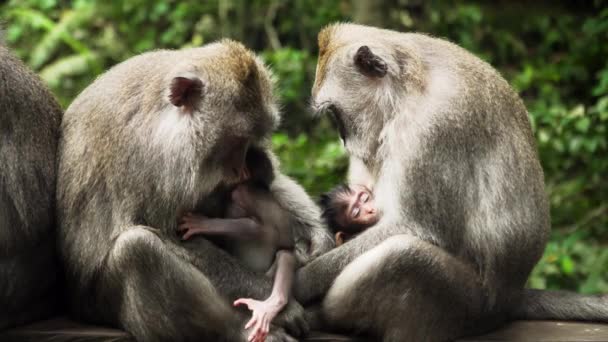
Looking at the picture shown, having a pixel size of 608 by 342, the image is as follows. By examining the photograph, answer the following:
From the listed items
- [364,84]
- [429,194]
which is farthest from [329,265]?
[364,84]

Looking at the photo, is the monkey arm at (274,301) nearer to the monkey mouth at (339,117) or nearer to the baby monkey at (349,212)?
the baby monkey at (349,212)

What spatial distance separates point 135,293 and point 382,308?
134 cm

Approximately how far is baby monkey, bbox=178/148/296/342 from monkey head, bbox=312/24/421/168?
1.75 feet

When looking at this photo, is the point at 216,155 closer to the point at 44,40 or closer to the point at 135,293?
the point at 135,293

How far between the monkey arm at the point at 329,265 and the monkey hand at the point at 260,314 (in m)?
0.32

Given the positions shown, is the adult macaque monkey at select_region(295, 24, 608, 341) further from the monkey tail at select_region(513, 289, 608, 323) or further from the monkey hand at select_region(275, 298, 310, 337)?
the monkey hand at select_region(275, 298, 310, 337)

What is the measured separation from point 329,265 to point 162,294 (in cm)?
95

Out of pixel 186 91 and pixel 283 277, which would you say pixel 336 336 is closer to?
pixel 283 277

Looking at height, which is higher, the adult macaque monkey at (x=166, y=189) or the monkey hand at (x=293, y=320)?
the adult macaque monkey at (x=166, y=189)

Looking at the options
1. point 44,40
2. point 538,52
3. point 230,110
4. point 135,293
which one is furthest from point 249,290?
point 538,52

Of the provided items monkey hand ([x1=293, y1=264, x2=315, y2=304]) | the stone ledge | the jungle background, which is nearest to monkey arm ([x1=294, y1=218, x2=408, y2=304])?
monkey hand ([x1=293, y1=264, x2=315, y2=304])

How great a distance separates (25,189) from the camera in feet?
16.8

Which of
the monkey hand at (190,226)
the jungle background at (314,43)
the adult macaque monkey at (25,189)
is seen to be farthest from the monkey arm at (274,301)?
the jungle background at (314,43)

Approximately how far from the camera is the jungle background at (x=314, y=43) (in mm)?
9609
